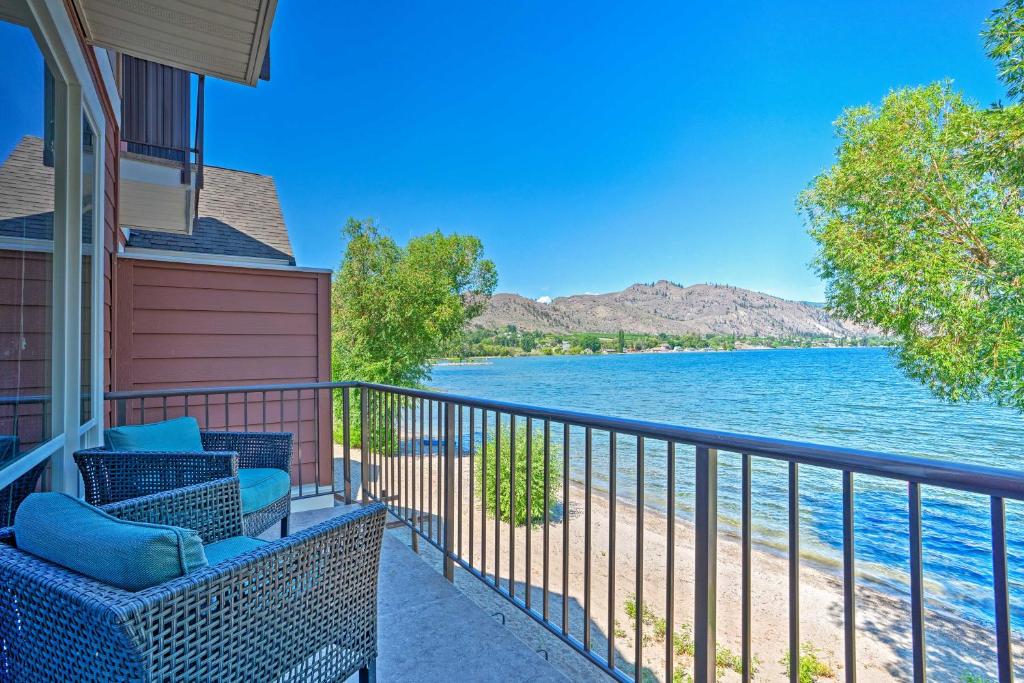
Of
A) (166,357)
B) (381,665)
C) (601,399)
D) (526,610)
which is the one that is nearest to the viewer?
(381,665)

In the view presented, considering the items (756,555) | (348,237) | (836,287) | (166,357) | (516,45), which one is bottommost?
(756,555)

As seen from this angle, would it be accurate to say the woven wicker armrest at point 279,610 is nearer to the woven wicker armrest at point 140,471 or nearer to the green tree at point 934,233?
the woven wicker armrest at point 140,471

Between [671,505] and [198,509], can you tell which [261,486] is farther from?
[671,505]

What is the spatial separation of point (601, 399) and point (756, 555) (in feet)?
63.5

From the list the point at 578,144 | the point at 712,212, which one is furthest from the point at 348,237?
the point at 712,212

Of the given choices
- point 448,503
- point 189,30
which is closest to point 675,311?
point 448,503

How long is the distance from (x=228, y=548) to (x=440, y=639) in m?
0.88

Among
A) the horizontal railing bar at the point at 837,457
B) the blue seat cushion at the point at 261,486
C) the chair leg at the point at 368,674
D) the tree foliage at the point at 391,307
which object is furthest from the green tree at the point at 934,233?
the chair leg at the point at 368,674

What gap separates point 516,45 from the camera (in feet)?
60.6

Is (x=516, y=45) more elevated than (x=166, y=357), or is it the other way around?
(x=516, y=45)

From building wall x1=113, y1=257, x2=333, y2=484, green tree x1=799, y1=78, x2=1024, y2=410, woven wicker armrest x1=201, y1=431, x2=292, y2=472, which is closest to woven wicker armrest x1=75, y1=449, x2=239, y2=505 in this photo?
woven wicker armrest x1=201, y1=431, x2=292, y2=472

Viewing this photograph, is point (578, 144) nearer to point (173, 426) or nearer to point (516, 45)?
point (516, 45)

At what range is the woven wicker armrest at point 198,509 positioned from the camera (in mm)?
1533

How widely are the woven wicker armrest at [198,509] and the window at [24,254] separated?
373mm
